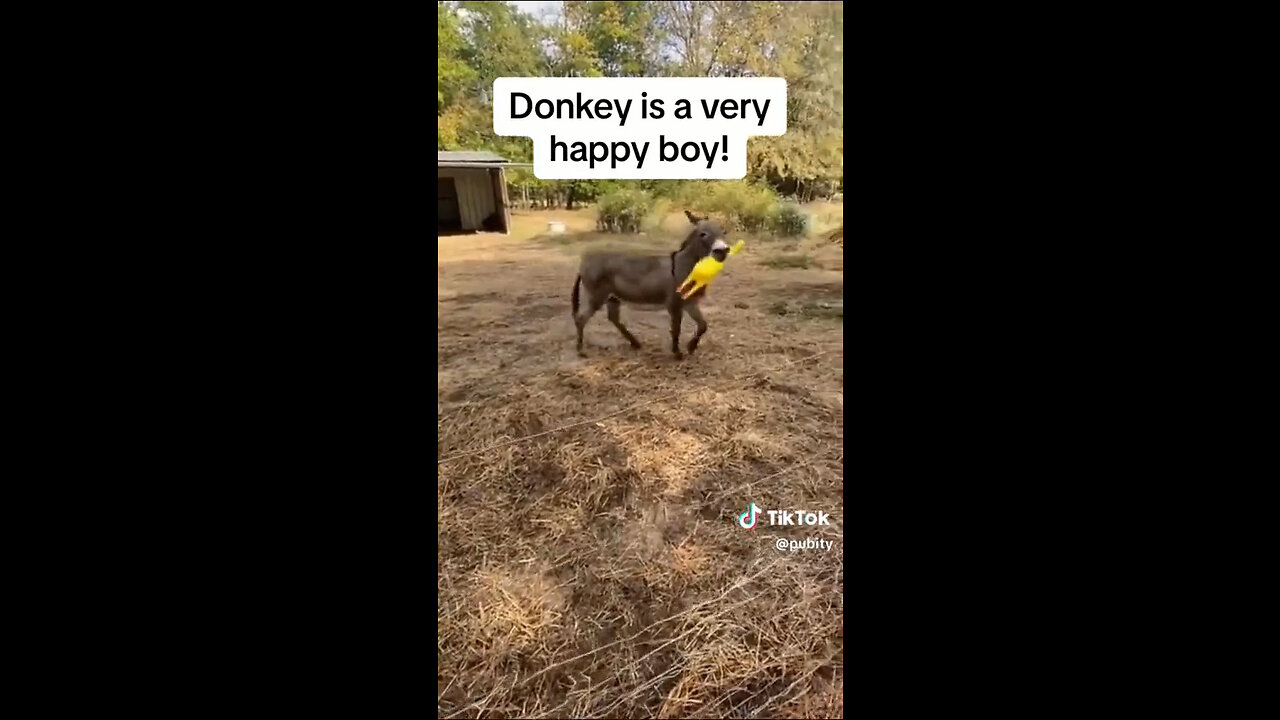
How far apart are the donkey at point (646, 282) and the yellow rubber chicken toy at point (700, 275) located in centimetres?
1

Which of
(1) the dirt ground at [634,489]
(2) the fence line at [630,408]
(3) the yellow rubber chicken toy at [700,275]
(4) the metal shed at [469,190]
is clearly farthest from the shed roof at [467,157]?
(2) the fence line at [630,408]

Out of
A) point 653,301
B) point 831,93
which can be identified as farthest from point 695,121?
point 653,301

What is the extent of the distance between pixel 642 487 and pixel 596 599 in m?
0.31

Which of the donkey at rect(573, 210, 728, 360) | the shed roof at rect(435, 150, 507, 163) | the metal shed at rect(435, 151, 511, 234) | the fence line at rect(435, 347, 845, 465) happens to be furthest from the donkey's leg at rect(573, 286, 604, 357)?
the shed roof at rect(435, 150, 507, 163)

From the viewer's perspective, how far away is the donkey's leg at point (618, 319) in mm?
1746

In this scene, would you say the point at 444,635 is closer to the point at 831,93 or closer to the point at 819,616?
the point at 819,616

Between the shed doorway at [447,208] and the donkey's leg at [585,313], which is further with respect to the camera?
the donkey's leg at [585,313]

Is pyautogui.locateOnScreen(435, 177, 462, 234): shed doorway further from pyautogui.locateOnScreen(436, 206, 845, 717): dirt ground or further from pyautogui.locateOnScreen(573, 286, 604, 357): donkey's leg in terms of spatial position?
pyautogui.locateOnScreen(573, 286, 604, 357): donkey's leg

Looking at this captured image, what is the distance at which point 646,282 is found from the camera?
1.73 meters

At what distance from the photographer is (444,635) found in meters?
1.60

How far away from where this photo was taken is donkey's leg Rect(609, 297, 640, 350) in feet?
5.73

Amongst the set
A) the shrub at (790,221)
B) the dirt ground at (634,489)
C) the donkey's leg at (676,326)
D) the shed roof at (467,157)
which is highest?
the shed roof at (467,157)

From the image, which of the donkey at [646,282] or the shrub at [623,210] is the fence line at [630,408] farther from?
the shrub at [623,210]

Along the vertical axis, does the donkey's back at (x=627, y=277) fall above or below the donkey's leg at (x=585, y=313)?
above
